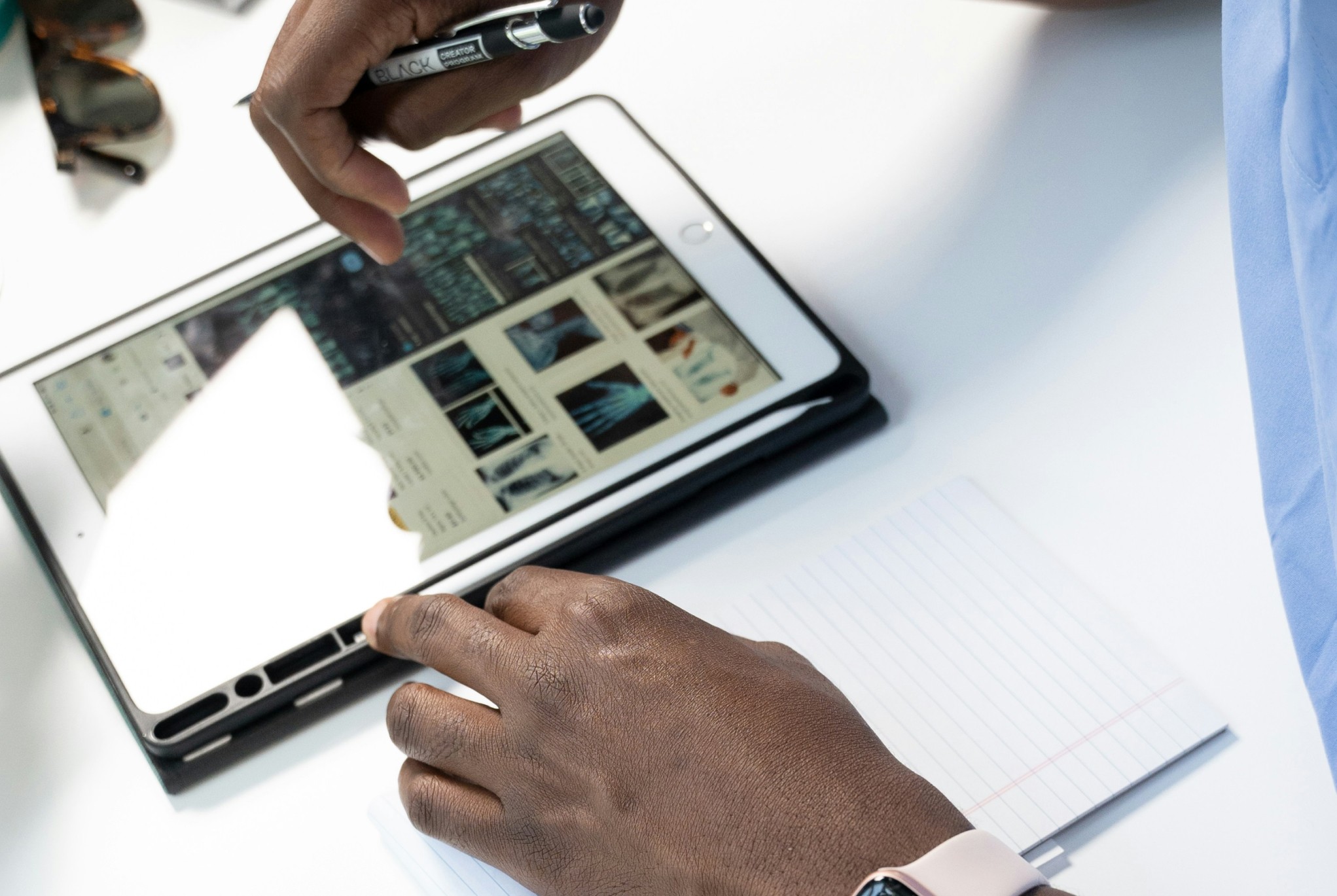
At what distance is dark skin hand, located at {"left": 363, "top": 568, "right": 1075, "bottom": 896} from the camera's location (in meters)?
0.46

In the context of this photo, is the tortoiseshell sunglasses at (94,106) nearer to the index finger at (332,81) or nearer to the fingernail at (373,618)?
the index finger at (332,81)

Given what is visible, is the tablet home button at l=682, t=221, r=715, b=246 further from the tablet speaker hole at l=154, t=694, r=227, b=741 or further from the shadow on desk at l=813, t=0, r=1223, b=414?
the tablet speaker hole at l=154, t=694, r=227, b=741

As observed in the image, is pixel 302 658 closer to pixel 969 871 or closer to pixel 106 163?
pixel 969 871

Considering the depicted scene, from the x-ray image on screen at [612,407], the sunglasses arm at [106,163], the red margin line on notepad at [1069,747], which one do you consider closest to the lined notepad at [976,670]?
the red margin line on notepad at [1069,747]

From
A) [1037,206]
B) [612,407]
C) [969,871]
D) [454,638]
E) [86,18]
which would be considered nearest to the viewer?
[969,871]

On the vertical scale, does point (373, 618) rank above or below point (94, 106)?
below

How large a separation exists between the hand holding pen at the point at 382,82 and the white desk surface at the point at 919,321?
11 cm

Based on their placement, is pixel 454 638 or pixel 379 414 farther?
pixel 379 414

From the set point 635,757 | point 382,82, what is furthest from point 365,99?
point 635,757

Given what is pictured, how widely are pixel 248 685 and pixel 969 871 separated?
32 centimetres

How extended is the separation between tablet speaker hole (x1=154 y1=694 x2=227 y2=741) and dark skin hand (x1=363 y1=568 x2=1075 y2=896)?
83 millimetres

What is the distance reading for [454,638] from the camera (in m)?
0.53

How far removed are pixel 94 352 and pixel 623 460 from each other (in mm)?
305

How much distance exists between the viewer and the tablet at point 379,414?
0.58 meters
